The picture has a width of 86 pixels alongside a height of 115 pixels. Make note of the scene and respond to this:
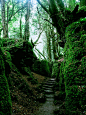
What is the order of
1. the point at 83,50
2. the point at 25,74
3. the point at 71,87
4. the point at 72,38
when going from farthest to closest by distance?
1. the point at 25,74
2. the point at 72,38
3. the point at 83,50
4. the point at 71,87

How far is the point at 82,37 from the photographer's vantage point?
4.88m

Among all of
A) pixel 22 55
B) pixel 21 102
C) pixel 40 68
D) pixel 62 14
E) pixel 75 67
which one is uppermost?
pixel 62 14

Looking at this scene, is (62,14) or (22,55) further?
(22,55)

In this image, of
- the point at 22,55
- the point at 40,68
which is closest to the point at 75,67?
the point at 22,55

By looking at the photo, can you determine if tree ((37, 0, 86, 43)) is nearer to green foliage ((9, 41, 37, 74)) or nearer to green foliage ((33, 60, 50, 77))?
green foliage ((9, 41, 37, 74))

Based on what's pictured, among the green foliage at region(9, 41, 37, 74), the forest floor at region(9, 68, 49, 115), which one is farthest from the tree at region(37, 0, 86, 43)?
the green foliage at region(9, 41, 37, 74)

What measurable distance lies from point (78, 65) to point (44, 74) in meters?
11.3

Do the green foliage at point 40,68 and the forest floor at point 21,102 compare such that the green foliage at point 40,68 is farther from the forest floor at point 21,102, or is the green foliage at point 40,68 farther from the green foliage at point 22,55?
the forest floor at point 21,102

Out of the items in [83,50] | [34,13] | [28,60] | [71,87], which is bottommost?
[71,87]

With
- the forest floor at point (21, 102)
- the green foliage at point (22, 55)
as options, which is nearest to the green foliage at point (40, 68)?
the green foliage at point (22, 55)

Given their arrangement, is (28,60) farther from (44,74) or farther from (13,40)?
(44,74)

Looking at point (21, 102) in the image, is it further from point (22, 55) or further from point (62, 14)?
point (62, 14)

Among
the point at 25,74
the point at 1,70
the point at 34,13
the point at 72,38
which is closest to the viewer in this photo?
the point at 1,70

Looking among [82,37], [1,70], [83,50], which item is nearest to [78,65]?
[83,50]
